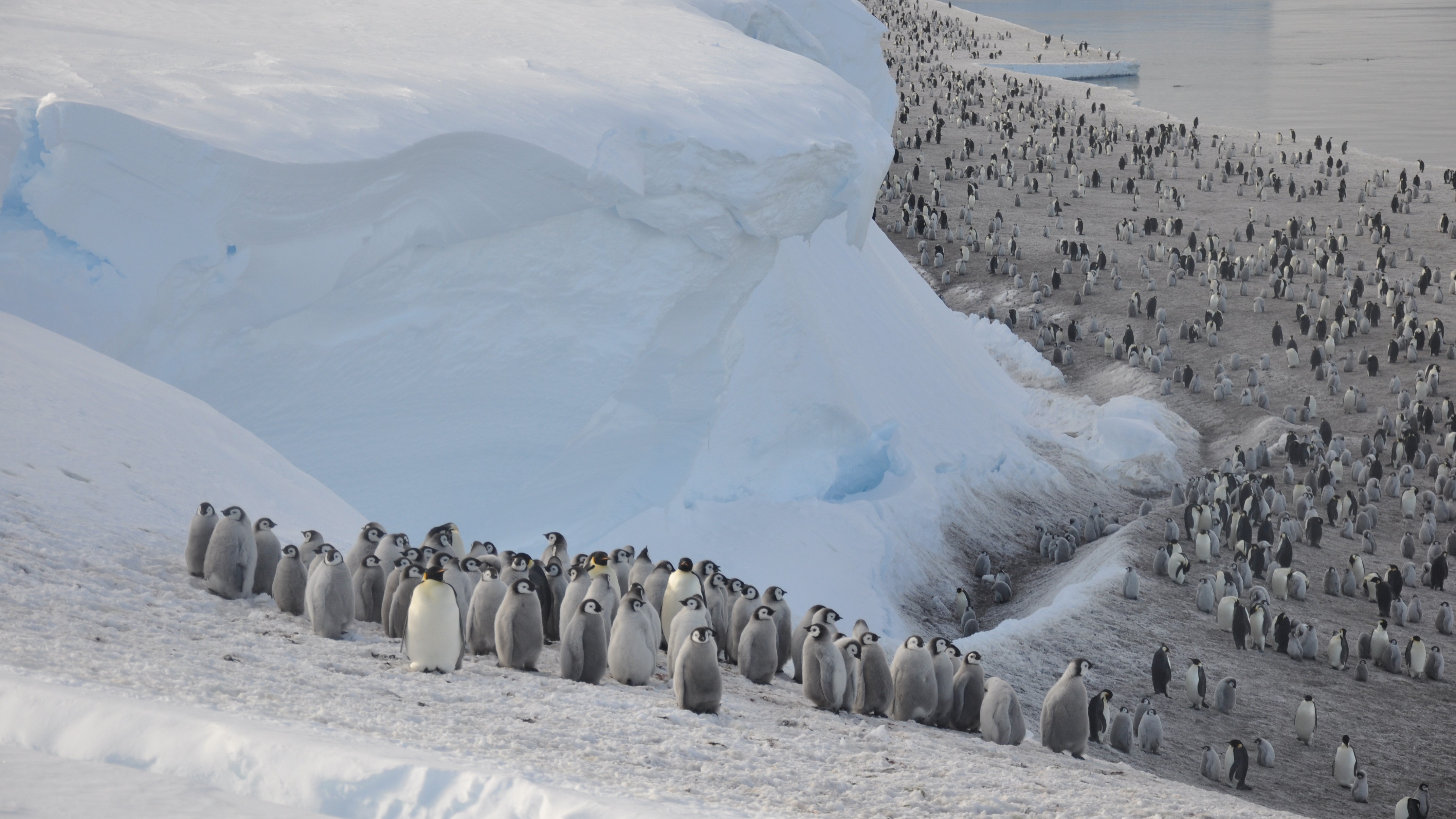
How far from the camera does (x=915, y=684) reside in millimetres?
8125

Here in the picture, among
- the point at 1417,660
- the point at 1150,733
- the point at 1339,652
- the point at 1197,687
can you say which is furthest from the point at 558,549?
the point at 1417,660

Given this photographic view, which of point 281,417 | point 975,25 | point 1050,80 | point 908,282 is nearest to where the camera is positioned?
point 281,417

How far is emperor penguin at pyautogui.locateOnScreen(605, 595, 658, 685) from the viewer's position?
7.19 m

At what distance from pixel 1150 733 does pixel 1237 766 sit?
75 cm

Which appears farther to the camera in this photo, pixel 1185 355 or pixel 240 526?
pixel 1185 355

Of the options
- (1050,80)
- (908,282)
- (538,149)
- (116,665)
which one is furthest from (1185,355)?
(1050,80)

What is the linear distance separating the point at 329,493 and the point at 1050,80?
51.2 metres

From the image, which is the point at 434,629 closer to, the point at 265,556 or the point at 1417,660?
the point at 265,556

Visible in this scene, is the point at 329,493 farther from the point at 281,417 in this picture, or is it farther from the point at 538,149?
the point at 538,149

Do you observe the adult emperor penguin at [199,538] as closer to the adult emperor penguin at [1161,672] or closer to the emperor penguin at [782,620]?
the emperor penguin at [782,620]

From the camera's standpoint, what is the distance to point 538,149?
11836 millimetres

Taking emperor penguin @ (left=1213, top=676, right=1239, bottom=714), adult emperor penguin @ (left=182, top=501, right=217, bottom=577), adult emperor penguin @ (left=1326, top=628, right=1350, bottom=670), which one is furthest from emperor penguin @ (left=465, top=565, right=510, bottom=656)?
adult emperor penguin @ (left=1326, top=628, right=1350, bottom=670)

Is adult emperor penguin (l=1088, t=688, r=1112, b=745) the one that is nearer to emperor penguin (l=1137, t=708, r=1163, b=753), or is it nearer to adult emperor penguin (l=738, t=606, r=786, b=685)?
emperor penguin (l=1137, t=708, r=1163, b=753)

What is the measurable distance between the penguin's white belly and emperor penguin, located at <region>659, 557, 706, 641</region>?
210cm
